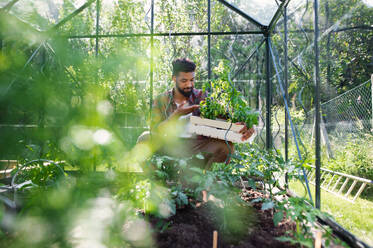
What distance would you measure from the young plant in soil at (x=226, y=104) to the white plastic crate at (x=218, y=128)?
56 millimetres

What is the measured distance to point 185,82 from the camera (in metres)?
2.22

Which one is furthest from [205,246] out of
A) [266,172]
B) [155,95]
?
[155,95]

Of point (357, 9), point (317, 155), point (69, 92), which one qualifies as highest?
point (357, 9)

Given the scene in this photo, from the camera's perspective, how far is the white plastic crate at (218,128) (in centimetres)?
154

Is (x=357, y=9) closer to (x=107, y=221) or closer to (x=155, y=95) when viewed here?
(x=155, y=95)

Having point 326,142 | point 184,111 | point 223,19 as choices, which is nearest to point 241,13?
point 184,111

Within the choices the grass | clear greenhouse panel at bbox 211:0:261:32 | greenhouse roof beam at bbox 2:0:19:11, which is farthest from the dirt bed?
greenhouse roof beam at bbox 2:0:19:11

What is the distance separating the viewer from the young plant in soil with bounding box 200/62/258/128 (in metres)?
1.47

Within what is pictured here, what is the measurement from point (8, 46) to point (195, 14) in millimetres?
2128

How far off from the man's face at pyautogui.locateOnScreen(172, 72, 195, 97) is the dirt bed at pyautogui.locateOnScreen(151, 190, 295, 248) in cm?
118

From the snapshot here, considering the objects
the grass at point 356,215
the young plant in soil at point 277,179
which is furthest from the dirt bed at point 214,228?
the grass at point 356,215

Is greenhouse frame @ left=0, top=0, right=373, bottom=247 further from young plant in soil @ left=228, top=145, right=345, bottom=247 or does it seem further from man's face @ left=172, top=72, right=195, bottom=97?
man's face @ left=172, top=72, right=195, bottom=97

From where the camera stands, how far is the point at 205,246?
98cm

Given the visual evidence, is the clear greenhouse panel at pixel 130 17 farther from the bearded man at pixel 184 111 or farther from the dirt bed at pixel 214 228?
the dirt bed at pixel 214 228
